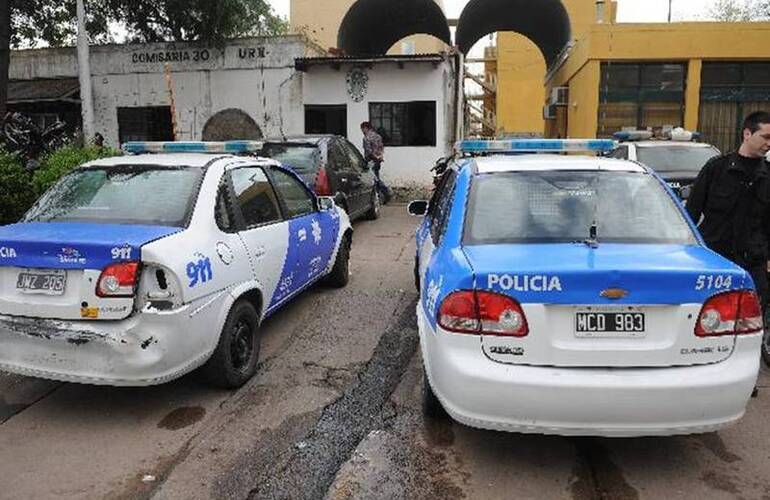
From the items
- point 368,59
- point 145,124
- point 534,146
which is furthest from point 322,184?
point 145,124

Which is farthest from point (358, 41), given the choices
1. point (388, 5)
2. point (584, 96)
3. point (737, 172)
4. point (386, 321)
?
point (737, 172)

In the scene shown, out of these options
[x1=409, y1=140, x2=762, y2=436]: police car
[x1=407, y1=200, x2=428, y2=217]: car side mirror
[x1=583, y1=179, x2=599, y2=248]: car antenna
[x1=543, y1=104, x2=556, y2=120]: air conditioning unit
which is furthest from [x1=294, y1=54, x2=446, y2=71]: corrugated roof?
[x1=409, y1=140, x2=762, y2=436]: police car

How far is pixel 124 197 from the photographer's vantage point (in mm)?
4371

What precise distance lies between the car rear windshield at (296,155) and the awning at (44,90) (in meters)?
9.17

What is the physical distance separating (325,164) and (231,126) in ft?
24.0

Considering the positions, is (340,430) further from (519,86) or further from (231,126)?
(519,86)

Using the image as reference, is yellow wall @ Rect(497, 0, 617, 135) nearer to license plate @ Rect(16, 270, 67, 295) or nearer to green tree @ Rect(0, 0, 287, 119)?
green tree @ Rect(0, 0, 287, 119)

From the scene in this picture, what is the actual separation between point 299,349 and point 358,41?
1652 centimetres

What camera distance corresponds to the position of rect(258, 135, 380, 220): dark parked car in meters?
9.10

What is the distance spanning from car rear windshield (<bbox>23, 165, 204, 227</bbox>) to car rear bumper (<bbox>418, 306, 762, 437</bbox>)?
2.15 meters

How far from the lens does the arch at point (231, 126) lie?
51.3 feet

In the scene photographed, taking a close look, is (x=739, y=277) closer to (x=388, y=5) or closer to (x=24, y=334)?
(x=24, y=334)

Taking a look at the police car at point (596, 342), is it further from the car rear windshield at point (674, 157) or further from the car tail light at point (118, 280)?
the car rear windshield at point (674, 157)

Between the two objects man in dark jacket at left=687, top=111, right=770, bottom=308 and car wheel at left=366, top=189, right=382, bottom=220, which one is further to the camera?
car wheel at left=366, top=189, right=382, bottom=220
